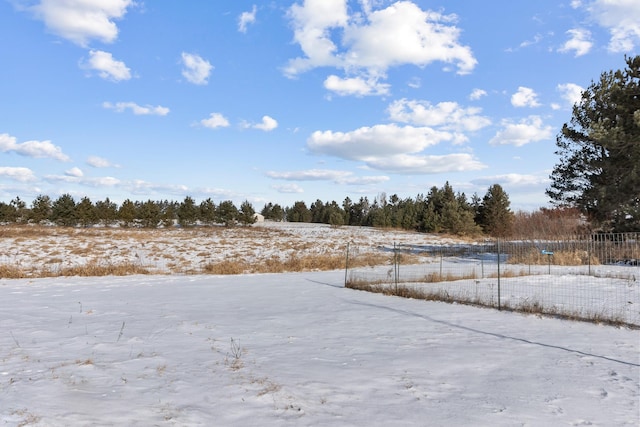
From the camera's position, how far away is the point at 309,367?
5.18 meters

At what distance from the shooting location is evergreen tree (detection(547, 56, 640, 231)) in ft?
59.6

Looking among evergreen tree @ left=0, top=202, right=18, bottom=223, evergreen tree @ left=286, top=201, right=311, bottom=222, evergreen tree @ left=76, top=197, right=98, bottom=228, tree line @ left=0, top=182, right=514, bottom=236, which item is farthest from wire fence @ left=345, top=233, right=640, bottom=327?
evergreen tree @ left=286, top=201, right=311, bottom=222

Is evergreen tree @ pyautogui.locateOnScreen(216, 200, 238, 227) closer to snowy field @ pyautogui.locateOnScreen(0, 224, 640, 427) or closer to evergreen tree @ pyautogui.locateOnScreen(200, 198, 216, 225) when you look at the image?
evergreen tree @ pyautogui.locateOnScreen(200, 198, 216, 225)

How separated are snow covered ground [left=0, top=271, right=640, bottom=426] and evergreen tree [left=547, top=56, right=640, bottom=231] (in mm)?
14227

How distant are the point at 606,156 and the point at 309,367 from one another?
22854 millimetres

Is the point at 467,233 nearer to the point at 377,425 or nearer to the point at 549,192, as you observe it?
the point at 549,192

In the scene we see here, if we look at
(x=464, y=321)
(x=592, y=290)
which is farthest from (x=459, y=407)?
(x=592, y=290)

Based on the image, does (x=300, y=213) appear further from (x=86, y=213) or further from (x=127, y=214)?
(x=86, y=213)

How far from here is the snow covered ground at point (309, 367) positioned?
3795 mm

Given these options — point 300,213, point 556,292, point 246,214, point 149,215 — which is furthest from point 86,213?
point 556,292

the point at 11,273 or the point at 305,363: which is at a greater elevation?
the point at 305,363

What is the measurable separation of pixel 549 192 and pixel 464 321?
20.5 meters

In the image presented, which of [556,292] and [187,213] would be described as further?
[187,213]

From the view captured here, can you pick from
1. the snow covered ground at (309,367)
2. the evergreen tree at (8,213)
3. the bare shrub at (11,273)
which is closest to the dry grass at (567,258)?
the snow covered ground at (309,367)
